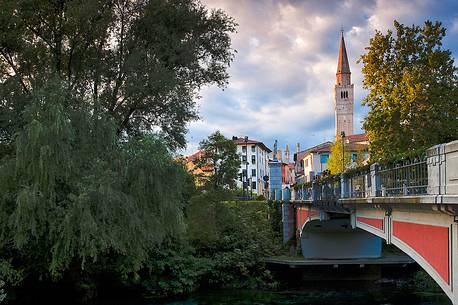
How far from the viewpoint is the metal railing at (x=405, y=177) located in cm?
913

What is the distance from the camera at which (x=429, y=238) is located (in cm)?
892

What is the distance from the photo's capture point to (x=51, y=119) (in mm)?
16062

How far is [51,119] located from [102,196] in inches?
119

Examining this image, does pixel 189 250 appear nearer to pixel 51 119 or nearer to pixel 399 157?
pixel 51 119

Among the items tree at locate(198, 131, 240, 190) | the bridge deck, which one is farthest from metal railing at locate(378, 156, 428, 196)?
tree at locate(198, 131, 240, 190)

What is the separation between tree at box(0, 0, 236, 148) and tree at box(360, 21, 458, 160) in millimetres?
8027

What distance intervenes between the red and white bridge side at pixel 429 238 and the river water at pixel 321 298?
12.3 m

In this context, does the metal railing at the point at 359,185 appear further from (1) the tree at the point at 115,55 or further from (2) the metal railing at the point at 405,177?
(1) the tree at the point at 115,55

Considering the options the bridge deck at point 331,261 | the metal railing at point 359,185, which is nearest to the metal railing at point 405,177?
the metal railing at point 359,185

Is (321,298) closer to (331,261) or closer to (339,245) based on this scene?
(331,261)

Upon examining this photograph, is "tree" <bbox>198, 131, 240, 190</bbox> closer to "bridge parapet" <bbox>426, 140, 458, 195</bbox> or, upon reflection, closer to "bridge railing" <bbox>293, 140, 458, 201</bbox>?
"bridge railing" <bbox>293, 140, 458, 201</bbox>

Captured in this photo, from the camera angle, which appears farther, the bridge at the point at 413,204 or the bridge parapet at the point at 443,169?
the bridge at the point at 413,204

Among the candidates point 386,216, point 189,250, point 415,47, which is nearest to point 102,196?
point 386,216

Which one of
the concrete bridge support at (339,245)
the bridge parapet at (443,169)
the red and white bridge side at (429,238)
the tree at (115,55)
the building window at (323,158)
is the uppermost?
the tree at (115,55)
